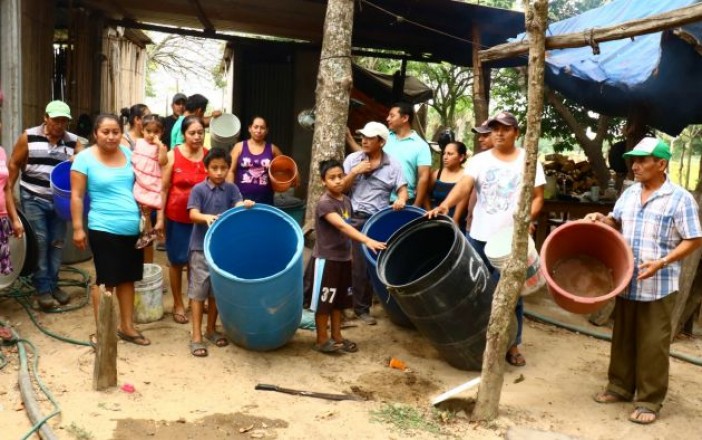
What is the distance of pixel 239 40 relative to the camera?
30.5ft

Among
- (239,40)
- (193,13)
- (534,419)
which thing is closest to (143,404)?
(534,419)

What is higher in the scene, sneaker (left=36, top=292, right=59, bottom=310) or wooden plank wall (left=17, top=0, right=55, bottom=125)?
wooden plank wall (left=17, top=0, right=55, bottom=125)

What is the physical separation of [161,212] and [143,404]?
1.38m

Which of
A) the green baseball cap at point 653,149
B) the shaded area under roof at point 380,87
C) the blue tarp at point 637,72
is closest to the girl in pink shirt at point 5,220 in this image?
the green baseball cap at point 653,149

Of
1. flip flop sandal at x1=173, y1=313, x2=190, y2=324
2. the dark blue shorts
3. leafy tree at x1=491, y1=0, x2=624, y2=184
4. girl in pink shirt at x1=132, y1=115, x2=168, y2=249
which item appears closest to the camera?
girl in pink shirt at x1=132, y1=115, x2=168, y2=249

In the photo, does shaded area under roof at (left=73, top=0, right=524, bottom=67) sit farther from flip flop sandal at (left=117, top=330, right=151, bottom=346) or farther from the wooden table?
flip flop sandal at (left=117, top=330, right=151, bottom=346)

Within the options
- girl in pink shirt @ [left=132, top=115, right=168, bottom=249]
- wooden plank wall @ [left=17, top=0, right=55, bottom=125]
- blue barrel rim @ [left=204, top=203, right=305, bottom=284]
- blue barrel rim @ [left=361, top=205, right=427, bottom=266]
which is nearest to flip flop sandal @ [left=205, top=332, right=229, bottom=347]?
blue barrel rim @ [left=204, top=203, right=305, bottom=284]

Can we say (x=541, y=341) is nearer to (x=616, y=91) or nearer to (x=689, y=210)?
(x=689, y=210)

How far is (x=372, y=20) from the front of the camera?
25.2 feet

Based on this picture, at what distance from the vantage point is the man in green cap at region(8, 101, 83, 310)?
181 inches

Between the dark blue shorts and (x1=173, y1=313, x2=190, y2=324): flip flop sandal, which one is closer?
the dark blue shorts

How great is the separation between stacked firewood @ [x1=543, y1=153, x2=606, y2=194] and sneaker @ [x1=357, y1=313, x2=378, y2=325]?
14.5ft

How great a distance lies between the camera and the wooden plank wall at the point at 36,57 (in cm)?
623

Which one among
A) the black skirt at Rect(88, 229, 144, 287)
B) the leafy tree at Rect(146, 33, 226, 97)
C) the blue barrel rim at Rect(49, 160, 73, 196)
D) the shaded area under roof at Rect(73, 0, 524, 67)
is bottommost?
the black skirt at Rect(88, 229, 144, 287)
